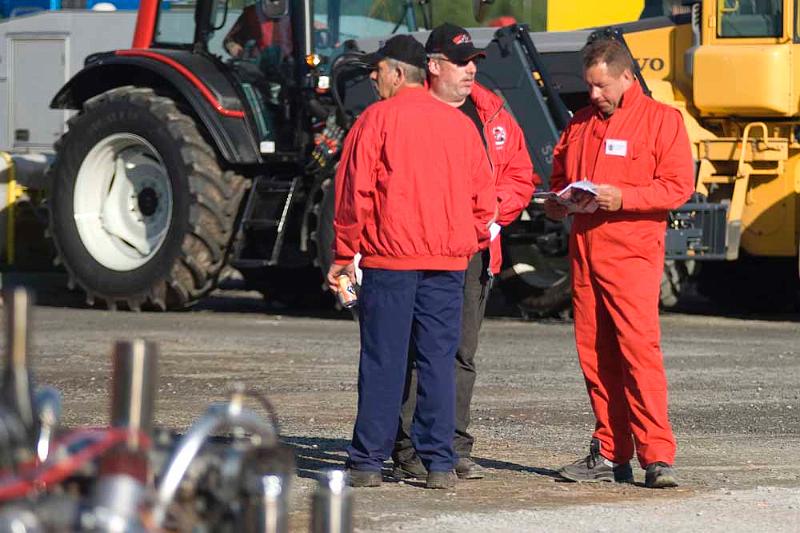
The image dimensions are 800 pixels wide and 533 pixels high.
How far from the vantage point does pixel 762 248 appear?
45.5 feet

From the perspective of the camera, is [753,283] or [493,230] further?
[753,283]

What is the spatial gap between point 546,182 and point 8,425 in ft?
31.2

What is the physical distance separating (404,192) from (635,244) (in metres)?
0.96

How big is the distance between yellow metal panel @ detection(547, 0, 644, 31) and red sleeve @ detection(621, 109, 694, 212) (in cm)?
773

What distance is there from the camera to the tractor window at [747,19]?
45.4ft

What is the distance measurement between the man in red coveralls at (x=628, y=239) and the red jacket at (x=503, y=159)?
349mm

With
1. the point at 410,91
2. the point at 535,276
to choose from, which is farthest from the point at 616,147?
the point at 535,276

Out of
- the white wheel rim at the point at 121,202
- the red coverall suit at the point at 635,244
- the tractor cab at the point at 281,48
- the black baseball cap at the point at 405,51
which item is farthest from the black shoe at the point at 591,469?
the white wheel rim at the point at 121,202

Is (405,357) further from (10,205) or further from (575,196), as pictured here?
(10,205)

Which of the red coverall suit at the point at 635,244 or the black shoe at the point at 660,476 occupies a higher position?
the red coverall suit at the point at 635,244

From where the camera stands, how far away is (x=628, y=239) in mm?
6996

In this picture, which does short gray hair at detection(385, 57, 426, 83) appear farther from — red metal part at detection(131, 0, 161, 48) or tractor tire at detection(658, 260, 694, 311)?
red metal part at detection(131, 0, 161, 48)

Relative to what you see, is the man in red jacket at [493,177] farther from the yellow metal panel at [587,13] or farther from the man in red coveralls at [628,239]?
the yellow metal panel at [587,13]

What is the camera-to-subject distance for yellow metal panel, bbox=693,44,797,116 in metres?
13.6
